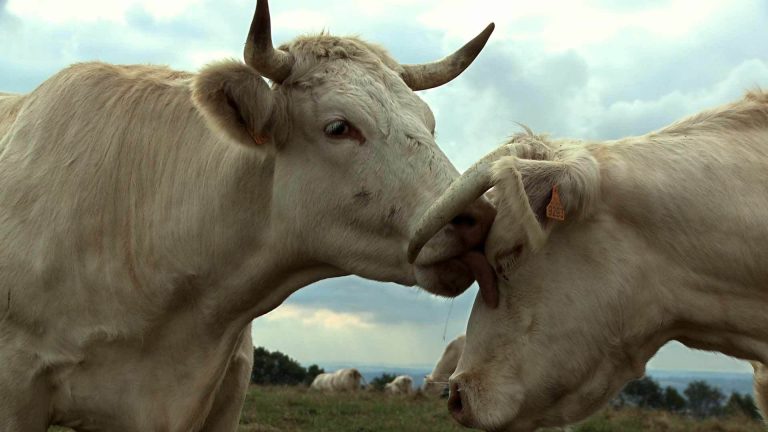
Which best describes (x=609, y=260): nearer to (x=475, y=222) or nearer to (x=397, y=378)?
(x=475, y=222)

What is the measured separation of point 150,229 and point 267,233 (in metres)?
0.63

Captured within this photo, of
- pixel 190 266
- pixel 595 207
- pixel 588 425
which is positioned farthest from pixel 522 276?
pixel 588 425

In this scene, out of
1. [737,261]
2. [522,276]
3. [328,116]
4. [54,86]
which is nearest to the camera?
[737,261]

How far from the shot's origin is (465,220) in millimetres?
4402

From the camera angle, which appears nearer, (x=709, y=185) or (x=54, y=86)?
(x=709, y=185)

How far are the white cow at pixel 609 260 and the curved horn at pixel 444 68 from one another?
1.13m

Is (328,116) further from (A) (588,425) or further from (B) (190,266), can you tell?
(A) (588,425)

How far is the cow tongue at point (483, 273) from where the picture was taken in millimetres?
4527

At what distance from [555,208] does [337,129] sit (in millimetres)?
1187

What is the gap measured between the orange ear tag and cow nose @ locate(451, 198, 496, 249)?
323 mm

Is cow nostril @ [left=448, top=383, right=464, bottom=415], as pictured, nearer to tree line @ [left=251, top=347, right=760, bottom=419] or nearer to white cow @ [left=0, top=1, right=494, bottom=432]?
white cow @ [left=0, top=1, right=494, bottom=432]

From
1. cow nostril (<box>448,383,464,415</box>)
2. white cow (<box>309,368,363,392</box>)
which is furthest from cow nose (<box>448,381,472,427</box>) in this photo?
white cow (<box>309,368,363,392</box>)

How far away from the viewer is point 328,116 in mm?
4797

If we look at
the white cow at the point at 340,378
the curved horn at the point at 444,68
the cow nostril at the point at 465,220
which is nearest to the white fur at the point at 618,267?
the cow nostril at the point at 465,220
